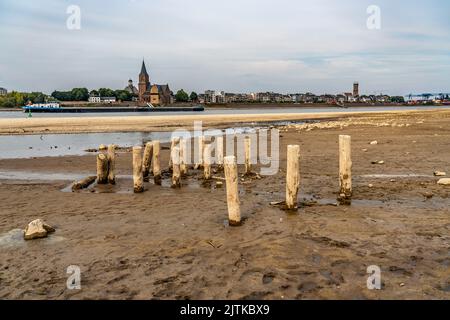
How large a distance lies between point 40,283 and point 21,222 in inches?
155

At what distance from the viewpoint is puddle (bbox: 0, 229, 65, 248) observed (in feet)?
25.6

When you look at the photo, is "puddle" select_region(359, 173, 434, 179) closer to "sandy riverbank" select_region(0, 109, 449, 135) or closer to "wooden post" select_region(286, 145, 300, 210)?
"wooden post" select_region(286, 145, 300, 210)

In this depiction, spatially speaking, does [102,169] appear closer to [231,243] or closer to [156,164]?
[156,164]

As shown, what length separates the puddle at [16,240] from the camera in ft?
25.6

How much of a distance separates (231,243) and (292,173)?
2782 millimetres

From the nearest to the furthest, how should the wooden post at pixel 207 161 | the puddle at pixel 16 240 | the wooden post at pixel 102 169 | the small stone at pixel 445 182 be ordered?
the puddle at pixel 16 240
the small stone at pixel 445 182
the wooden post at pixel 207 161
the wooden post at pixel 102 169

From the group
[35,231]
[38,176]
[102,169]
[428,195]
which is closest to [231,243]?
[35,231]

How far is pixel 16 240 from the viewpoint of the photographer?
8.05 m

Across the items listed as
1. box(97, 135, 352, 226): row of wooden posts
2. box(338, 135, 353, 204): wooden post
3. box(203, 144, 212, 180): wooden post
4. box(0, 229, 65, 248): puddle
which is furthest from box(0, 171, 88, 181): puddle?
box(338, 135, 353, 204): wooden post

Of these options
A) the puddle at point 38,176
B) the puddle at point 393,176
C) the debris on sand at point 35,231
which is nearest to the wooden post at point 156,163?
the puddle at point 38,176

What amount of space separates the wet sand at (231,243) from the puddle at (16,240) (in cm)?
5

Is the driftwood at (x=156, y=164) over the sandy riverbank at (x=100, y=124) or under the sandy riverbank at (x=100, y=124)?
under

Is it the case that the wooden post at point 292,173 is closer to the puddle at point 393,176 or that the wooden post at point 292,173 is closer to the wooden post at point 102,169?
the puddle at point 393,176
